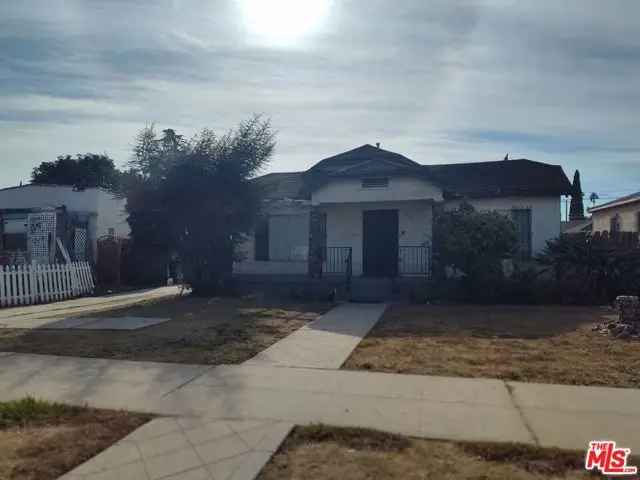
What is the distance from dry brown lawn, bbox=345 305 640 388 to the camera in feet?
18.2

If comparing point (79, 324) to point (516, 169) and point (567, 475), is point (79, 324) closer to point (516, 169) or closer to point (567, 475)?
point (567, 475)

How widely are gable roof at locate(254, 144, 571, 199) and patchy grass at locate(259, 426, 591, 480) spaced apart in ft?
34.9

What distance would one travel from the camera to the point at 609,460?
324cm

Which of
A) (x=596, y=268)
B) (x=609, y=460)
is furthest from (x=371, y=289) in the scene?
(x=609, y=460)

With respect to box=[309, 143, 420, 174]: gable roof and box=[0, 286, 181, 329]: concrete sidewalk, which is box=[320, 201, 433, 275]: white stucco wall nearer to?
box=[309, 143, 420, 174]: gable roof

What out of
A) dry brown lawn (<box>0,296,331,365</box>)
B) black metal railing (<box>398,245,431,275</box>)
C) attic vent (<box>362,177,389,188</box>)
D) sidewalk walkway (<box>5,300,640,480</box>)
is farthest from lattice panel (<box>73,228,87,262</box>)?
sidewalk walkway (<box>5,300,640,480</box>)

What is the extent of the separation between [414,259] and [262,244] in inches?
196

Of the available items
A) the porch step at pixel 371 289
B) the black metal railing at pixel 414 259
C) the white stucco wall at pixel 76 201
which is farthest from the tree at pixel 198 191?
the white stucco wall at pixel 76 201

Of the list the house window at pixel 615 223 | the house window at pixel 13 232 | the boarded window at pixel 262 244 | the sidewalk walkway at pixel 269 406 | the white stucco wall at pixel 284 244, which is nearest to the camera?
the sidewalk walkway at pixel 269 406

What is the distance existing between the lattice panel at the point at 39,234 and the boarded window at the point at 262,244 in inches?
261

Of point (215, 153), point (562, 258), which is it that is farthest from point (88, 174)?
point (562, 258)

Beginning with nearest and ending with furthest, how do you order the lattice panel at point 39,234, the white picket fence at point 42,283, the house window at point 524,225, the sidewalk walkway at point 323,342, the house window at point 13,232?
the sidewalk walkway at point 323,342 → the white picket fence at point 42,283 → the house window at point 524,225 → the lattice panel at point 39,234 → the house window at point 13,232

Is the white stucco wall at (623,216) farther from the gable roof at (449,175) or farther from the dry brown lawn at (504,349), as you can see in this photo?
the dry brown lawn at (504,349)

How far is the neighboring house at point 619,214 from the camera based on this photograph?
67.4 ft
